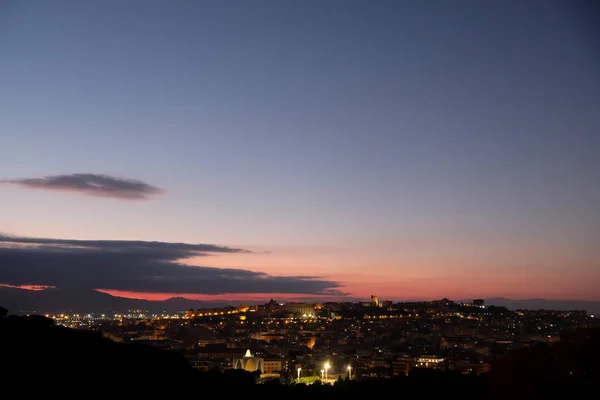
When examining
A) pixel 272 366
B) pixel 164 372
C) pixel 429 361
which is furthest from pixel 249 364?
pixel 164 372

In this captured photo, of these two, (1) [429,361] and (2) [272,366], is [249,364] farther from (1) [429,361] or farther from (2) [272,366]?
(1) [429,361]

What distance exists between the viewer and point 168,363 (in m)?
19.8

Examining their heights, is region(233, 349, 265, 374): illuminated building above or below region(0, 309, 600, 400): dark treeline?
below

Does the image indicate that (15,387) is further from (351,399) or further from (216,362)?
(216,362)

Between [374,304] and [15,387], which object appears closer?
[15,387]

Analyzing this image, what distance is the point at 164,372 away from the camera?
60.8 ft

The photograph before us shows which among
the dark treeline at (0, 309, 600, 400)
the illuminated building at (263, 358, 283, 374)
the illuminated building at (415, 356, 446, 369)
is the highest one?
the dark treeline at (0, 309, 600, 400)

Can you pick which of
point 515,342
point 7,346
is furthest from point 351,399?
point 515,342

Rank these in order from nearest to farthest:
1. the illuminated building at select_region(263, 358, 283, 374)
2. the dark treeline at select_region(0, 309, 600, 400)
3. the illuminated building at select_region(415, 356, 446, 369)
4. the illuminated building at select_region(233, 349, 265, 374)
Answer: the dark treeline at select_region(0, 309, 600, 400)
the illuminated building at select_region(233, 349, 265, 374)
the illuminated building at select_region(415, 356, 446, 369)
the illuminated building at select_region(263, 358, 283, 374)

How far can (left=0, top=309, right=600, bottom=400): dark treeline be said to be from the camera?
14945 millimetres

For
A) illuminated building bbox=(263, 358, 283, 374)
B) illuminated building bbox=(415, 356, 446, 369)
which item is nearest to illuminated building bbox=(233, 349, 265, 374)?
illuminated building bbox=(263, 358, 283, 374)

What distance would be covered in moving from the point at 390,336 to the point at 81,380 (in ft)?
197

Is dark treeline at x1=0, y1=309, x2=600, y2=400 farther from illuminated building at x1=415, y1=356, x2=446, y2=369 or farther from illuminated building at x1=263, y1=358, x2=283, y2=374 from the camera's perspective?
illuminated building at x1=263, y1=358, x2=283, y2=374

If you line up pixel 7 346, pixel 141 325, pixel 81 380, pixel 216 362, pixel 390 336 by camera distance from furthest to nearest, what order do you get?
pixel 141 325 → pixel 390 336 → pixel 216 362 → pixel 7 346 → pixel 81 380
